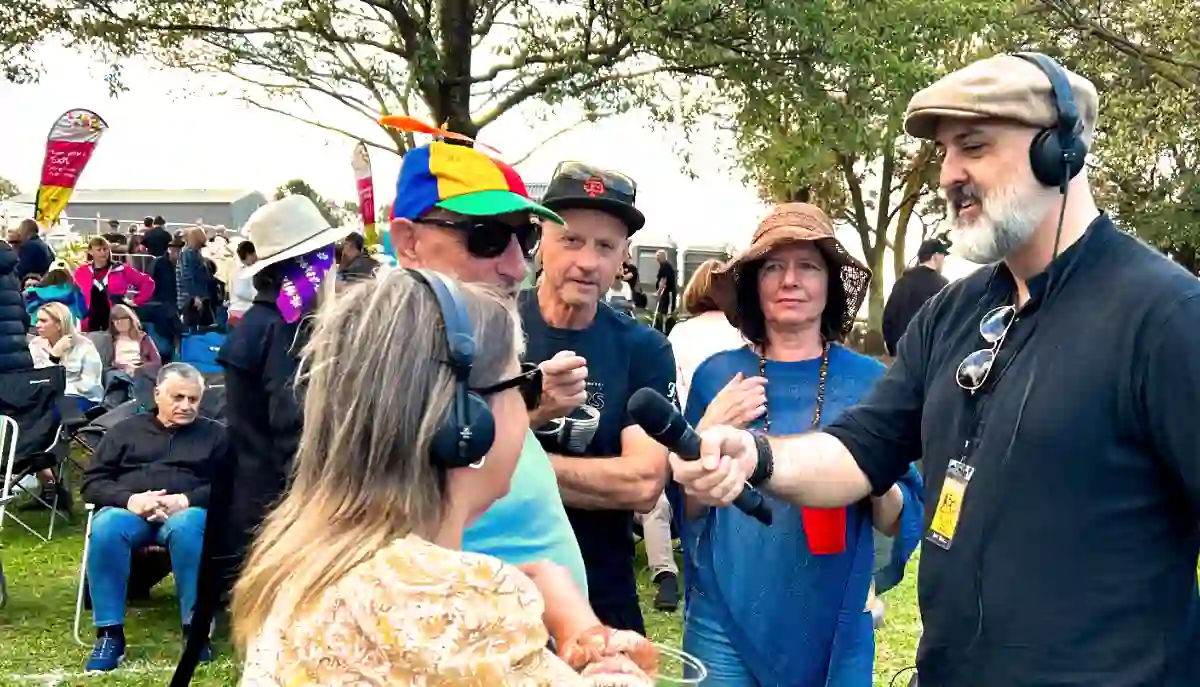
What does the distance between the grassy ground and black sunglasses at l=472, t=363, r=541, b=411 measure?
3.96 metres

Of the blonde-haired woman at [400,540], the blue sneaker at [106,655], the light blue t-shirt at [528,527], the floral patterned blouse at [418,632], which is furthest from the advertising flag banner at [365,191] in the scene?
the floral patterned blouse at [418,632]

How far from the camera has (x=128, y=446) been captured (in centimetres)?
671

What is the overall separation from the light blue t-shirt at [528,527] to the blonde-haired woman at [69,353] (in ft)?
27.9

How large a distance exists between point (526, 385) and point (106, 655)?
4829 millimetres

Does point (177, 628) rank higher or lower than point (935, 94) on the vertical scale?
lower

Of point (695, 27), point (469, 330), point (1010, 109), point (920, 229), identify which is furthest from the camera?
point (920, 229)

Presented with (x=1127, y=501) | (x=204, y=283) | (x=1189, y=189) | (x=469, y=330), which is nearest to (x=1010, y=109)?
(x=1127, y=501)

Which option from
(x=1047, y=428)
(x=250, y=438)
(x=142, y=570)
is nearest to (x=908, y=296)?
(x=142, y=570)

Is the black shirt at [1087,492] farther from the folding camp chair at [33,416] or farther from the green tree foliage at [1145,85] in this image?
the green tree foliage at [1145,85]

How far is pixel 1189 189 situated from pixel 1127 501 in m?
21.0

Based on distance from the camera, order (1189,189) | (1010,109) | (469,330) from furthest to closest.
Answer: (1189,189) < (1010,109) < (469,330)

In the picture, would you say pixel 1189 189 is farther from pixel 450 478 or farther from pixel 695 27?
pixel 450 478

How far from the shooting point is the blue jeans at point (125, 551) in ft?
19.6

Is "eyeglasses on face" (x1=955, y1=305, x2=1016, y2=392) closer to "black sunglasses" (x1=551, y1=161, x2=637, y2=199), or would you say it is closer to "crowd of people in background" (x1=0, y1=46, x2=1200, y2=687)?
"crowd of people in background" (x1=0, y1=46, x2=1200, y2=687)
